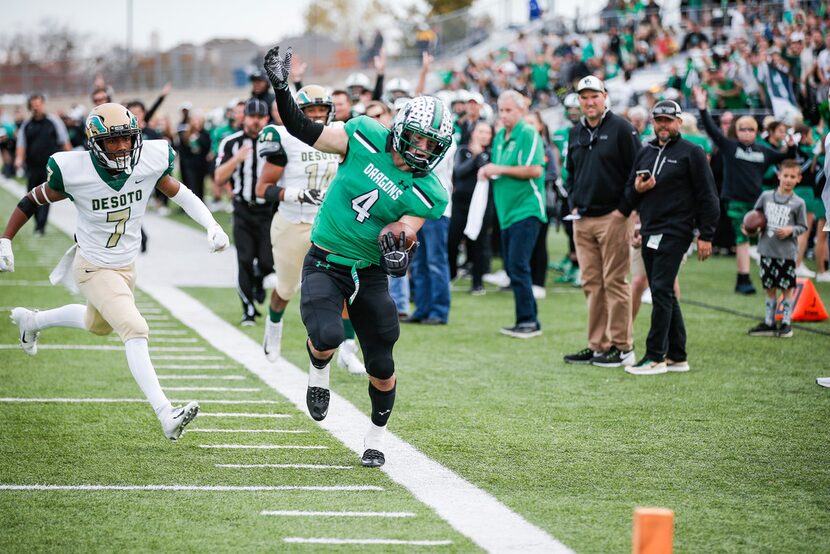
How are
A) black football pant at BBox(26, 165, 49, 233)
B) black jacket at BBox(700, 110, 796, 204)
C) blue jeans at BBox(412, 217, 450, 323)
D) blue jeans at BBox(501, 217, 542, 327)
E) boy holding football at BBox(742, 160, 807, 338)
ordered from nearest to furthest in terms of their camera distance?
1. blue jeans at BBox(501, 217, 542, 327)
2. boy holding football at BBox(742, 160, 807, 338)
3. blue jeans at BBox(412, 217, 450, 323)
4. black jacket at BBox(700, 110, 796, 204)
5. black football pant at BBox(26, 165, 49, 233)

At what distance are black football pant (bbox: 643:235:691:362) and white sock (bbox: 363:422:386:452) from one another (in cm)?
305

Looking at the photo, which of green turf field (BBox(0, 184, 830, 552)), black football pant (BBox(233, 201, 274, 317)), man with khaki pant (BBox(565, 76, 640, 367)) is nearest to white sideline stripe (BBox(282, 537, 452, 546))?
green turf field (BBox(0, 184, 830, 552))

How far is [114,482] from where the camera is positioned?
538 cm

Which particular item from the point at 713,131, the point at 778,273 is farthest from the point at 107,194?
the point at 713,131

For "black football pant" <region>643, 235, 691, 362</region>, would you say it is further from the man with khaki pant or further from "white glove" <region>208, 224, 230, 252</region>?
"white glove" <region>208, 224, 230, 252</region>

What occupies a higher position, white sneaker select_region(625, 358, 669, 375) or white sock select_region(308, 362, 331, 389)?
white sock select_region(308, 362, 331, 389)

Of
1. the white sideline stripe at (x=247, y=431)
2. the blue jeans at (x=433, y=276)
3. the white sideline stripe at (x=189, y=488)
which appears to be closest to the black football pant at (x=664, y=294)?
the blue jeans at (x=433, y=276)

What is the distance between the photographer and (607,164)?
336 inches

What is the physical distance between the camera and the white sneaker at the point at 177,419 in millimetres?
5812

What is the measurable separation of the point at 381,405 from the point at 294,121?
1542 mm

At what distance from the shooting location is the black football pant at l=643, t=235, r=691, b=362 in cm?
812

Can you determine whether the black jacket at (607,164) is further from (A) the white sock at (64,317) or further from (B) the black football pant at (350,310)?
(A) the white sock at (64,317)

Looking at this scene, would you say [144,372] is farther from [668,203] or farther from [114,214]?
[668,203]

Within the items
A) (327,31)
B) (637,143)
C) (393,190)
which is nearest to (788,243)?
(637,143)
